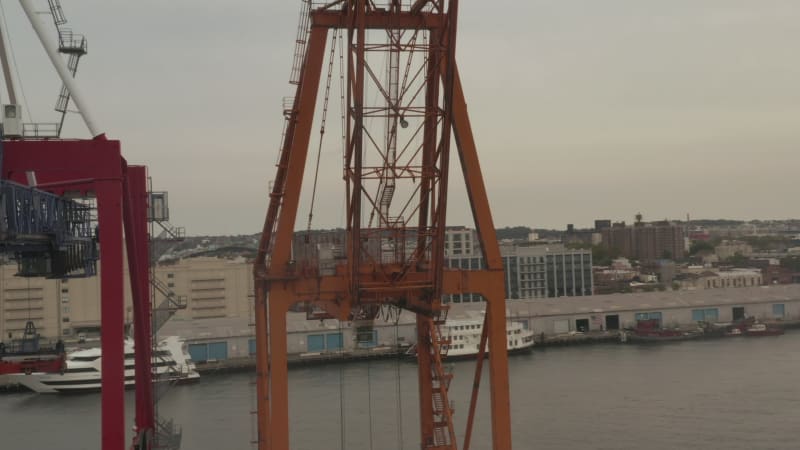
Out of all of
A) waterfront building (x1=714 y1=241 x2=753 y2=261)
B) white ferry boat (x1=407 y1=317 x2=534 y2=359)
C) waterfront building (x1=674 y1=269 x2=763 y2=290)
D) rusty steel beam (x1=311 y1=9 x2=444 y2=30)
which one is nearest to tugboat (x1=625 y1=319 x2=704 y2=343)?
white ferry boat (x1=407 y1=317 x2=534 y2=359)

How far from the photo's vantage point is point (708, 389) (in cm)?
2019

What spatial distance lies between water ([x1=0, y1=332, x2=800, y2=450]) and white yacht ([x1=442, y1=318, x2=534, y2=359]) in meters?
2.76

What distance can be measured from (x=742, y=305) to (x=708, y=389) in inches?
736

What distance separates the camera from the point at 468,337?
97.6 ft

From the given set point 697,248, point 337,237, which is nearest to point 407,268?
point 337,237

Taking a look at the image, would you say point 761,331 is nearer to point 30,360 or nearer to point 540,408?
point 540,408

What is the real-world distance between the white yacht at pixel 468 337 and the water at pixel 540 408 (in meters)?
2.76

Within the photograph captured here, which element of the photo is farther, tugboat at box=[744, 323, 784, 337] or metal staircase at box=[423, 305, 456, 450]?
tugboat at box=[744, 323, 784, 337]

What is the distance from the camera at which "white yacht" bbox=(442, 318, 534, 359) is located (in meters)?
29.3

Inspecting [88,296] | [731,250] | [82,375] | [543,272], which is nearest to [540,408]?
[82,375]

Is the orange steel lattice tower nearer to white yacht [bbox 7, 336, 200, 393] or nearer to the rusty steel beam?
the rusty steel beam

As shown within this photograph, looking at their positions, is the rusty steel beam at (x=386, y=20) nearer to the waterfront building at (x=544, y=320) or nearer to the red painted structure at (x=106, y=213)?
the red painted structure at (x=106, y=213)

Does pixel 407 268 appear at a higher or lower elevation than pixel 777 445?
higher

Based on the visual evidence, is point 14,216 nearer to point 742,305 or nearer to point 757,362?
point 757,362
